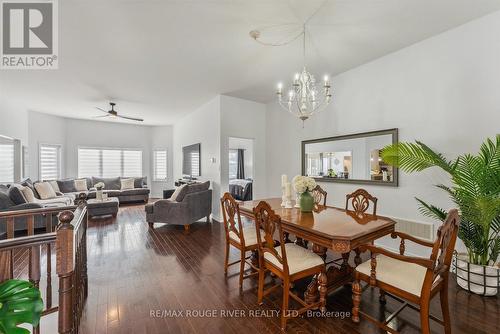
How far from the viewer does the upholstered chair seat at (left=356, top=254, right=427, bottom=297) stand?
1.57 m

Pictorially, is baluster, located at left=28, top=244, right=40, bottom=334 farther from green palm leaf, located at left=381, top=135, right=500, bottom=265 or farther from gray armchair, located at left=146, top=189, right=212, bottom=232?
green palm leaf, located at left=381, top=135, right=500, bottom=265

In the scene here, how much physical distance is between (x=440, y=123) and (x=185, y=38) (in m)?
3.43

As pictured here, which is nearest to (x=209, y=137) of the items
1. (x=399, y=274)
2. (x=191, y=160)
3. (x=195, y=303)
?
(x=191, y=160)

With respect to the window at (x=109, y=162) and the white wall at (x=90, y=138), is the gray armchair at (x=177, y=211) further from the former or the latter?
the window at (x=109, y=162)

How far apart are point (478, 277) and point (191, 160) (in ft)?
20.5

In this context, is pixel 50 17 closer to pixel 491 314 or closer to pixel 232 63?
pixel 232 63

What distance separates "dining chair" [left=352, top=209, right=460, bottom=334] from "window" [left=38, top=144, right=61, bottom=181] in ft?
29.0

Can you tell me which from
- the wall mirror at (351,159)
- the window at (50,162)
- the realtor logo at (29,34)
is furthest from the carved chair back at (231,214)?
the window at (50,162)

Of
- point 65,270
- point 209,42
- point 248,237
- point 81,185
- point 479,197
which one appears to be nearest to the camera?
point 65,270

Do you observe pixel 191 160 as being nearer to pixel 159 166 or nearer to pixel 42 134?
pixel 159 166

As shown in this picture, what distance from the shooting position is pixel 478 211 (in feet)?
6.79

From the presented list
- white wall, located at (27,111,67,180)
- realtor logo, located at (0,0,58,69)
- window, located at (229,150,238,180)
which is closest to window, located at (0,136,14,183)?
white wall, located at (27,111,67,180)

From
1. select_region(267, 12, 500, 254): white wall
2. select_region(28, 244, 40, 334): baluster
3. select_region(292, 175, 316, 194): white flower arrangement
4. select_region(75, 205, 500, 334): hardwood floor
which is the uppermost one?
select_region(267, 12, 500, 254): white wall

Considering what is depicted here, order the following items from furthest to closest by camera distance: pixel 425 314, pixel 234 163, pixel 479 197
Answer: pixel 234 163 < pixel 479 197 < pixel 425 314
